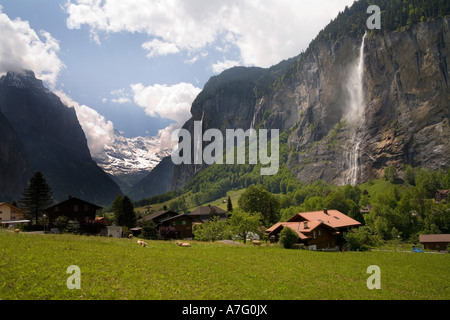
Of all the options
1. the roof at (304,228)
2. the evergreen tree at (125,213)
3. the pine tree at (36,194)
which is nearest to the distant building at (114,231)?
the evergreen tree at (125,213)

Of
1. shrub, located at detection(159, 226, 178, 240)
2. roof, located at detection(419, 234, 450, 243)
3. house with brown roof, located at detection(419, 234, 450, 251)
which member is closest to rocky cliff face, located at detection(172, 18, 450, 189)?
roof, located at detection(419, 234, 450, 243)

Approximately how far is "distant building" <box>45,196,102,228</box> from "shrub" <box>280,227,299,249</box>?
133ft

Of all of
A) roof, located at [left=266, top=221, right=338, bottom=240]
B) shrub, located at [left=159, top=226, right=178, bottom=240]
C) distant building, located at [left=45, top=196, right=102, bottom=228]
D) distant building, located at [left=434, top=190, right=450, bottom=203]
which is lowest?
shrub, located at [left=159, top=226, right=178, bottom=240]

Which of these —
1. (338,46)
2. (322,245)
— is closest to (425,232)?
(322,245)

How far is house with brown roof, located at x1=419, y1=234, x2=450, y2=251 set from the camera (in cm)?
7056

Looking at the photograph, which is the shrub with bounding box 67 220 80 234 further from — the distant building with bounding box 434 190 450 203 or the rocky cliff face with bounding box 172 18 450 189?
the rocky cliff face with bounding box 172 18 450 189

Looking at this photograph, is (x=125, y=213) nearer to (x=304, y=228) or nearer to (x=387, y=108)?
(x=304, y=228)

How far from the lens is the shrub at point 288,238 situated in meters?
47.5

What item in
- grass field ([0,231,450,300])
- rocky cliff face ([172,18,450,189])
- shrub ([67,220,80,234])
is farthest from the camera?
rocky cliff face ([172,18,450,189])

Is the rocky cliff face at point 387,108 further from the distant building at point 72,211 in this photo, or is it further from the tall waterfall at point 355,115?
the distant building at point 72,211

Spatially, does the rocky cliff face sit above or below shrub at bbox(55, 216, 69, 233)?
above
